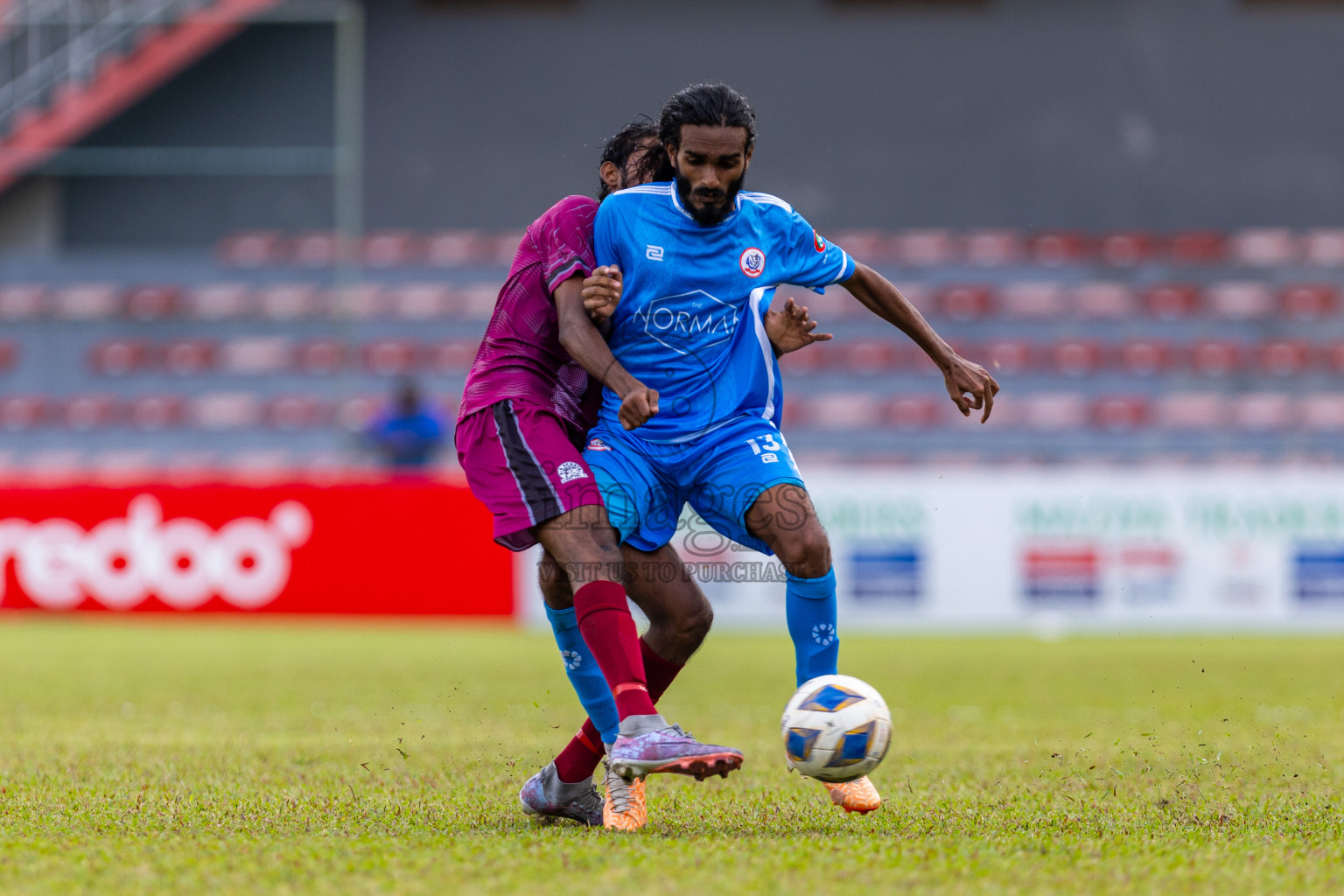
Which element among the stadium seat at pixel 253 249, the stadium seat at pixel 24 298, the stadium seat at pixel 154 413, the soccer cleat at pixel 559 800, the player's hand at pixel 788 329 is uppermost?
the stadium seat at pixel 253 249

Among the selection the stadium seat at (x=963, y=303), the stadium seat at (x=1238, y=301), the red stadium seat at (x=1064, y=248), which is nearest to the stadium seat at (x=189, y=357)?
the stadium seat at (x=963, y=303)

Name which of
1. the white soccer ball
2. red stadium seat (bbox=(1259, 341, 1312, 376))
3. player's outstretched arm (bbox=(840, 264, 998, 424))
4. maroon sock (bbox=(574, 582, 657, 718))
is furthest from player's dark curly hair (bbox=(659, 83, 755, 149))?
red stadium seat (bbox=(1259, 341, 1312, 376))

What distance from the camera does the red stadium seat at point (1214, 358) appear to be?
15.4 metres

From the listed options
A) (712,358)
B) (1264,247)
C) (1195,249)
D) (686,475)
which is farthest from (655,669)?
(1264,247)

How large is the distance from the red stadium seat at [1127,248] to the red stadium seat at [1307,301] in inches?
55.7

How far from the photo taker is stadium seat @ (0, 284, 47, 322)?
15.8 meters

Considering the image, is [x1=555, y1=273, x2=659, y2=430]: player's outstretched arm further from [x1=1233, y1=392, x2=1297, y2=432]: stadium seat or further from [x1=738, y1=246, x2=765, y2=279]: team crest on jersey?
[x1=1233, y1=392, x2=1297, y2=432]: stadium seat

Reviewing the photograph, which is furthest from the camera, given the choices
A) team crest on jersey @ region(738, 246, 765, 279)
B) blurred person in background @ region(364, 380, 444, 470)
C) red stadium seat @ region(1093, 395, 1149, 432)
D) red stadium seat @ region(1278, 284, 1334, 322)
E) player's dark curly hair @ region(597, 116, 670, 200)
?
red stadium seat @ region(1278, 284, 1334, 322)

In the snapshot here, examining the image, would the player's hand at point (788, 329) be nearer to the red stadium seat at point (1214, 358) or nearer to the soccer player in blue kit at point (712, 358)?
the soccer player in blue kit at point (712, 358)

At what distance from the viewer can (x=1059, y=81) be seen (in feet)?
54.1

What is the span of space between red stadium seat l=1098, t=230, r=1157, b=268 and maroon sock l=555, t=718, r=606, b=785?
13375 millimetres

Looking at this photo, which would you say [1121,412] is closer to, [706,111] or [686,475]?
[686,475]

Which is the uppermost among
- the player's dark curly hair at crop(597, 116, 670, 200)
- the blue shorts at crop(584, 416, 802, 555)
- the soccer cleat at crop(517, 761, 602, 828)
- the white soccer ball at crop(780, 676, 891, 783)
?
the player's dark curly hair at crop(597, 116, 670, 200)

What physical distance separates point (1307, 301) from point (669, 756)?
1428 cm
